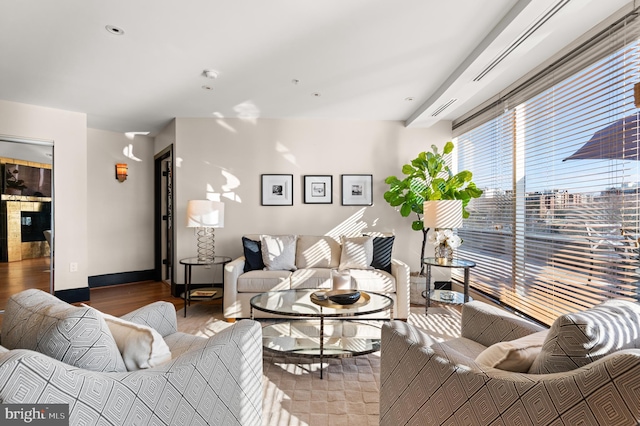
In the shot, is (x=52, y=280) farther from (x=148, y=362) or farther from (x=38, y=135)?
(x=148, y=362)

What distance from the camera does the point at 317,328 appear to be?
3010mm

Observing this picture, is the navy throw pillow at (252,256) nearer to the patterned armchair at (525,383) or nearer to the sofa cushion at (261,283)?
the sofa cushion at (261,283)

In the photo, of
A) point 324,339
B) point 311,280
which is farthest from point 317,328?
point 311,280

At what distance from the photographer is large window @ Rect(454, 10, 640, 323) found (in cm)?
226

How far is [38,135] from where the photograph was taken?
4.11m

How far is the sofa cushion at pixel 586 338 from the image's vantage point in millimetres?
1012

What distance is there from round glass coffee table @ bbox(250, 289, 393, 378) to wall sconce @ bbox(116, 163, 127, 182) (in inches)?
149

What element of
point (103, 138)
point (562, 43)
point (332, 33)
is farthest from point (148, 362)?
point (103, 138)

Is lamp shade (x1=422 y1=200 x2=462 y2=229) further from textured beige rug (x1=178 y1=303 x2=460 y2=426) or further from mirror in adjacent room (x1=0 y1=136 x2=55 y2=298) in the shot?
mirror in adjacent room (x1=0 y1=136 x2=55 y2=298)

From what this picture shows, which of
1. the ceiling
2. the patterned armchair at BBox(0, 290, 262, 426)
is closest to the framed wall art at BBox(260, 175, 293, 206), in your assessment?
the ceiling

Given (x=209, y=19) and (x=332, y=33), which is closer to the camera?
(x=209, y=19)

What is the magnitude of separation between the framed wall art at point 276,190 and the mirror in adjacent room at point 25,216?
2637 millimetres

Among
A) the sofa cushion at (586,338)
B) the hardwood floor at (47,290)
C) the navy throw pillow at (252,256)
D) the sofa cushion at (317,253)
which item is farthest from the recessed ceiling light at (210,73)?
the sofa cushion at (586,338)

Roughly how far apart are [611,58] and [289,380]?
3168mm
